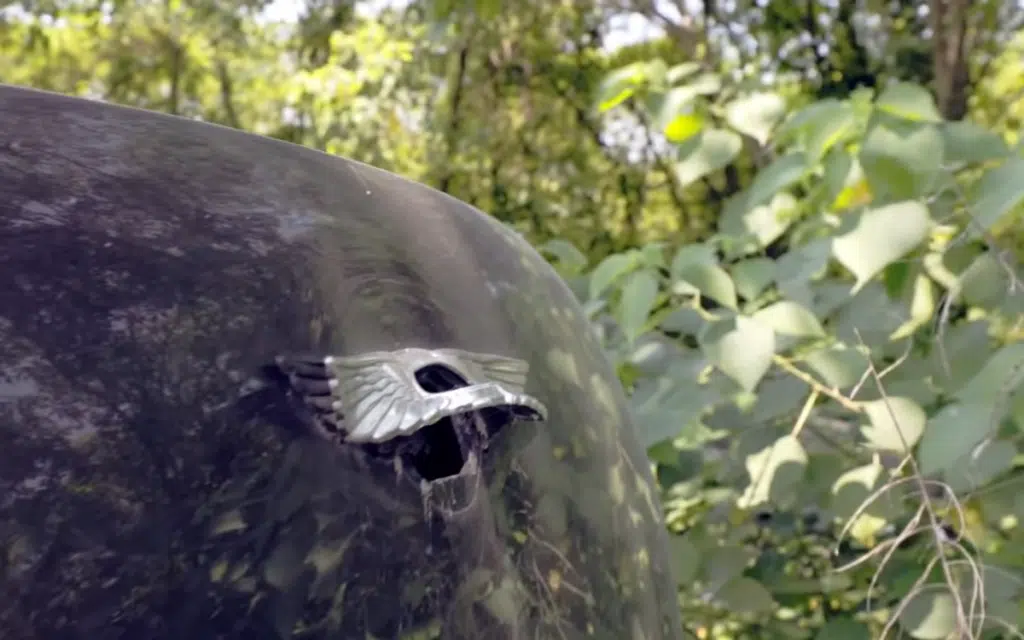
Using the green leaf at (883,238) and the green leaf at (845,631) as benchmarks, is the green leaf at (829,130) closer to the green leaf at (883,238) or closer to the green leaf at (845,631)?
the green leaf at (883,238)

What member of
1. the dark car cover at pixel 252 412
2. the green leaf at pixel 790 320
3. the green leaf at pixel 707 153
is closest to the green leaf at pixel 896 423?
the green leaf at pixel 790 320

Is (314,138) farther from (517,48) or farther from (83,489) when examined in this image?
(83,489)

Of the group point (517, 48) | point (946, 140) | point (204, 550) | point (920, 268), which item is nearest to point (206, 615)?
point (204, 550)

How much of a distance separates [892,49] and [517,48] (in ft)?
3.98

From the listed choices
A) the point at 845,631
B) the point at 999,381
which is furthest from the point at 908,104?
the point at 845,631

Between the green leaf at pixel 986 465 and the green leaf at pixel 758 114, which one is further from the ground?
the green leaf at pixel 758 114

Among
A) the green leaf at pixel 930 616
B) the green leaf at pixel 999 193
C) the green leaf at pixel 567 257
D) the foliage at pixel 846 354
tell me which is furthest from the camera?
the green leaf at pixel 567 257

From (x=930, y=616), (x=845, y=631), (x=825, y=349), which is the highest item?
(x=825, y=349)

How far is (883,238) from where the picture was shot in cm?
101

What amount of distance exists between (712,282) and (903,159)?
24 cm

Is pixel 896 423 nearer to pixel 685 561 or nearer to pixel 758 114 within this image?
pixel 685 561

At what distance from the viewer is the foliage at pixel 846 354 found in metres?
1.00

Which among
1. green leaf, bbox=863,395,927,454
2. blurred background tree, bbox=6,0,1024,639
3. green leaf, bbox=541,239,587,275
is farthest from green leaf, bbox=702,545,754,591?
green leaf, bbox=541,239,587,275

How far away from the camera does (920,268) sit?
1218 millimetres
